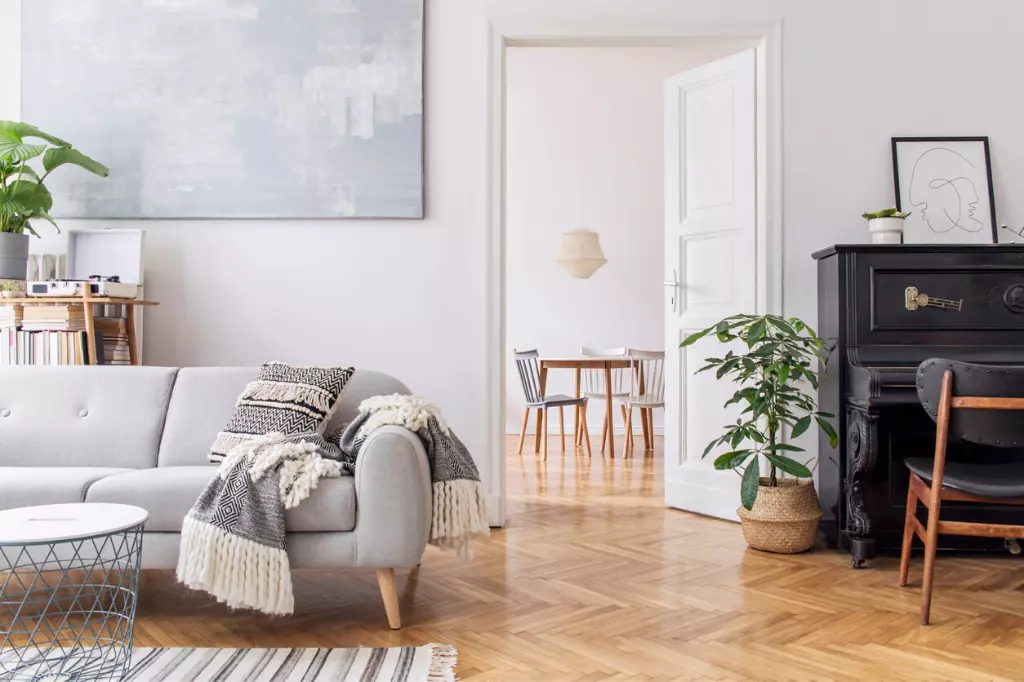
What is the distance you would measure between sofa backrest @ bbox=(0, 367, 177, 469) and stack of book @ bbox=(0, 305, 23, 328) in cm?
55

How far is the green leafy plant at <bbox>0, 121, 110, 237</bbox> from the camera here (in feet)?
11.6

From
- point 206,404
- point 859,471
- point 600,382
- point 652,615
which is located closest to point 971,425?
point 859,471

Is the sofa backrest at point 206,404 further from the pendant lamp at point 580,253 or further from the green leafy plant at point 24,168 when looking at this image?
the pendant lamp at point 580,253

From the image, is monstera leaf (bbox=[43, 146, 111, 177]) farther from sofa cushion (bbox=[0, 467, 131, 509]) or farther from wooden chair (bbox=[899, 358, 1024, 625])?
wooden chair (bbox=[899, 358, 1024, 625])

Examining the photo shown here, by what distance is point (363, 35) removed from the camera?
398 centimetres

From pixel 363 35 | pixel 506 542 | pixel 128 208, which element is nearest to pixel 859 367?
pixel 506 542

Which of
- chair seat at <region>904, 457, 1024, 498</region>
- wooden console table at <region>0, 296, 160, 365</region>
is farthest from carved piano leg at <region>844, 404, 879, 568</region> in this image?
wooden console table at <region>0, 296, 160, 365</region>

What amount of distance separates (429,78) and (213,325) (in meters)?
1.56

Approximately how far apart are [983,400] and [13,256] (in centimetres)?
375

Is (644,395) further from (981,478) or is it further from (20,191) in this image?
(20,191)

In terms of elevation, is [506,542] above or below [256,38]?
below

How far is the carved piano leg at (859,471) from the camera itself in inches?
124

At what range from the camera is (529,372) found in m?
6.29

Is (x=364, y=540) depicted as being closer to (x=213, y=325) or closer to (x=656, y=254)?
(x=213, y=325)
